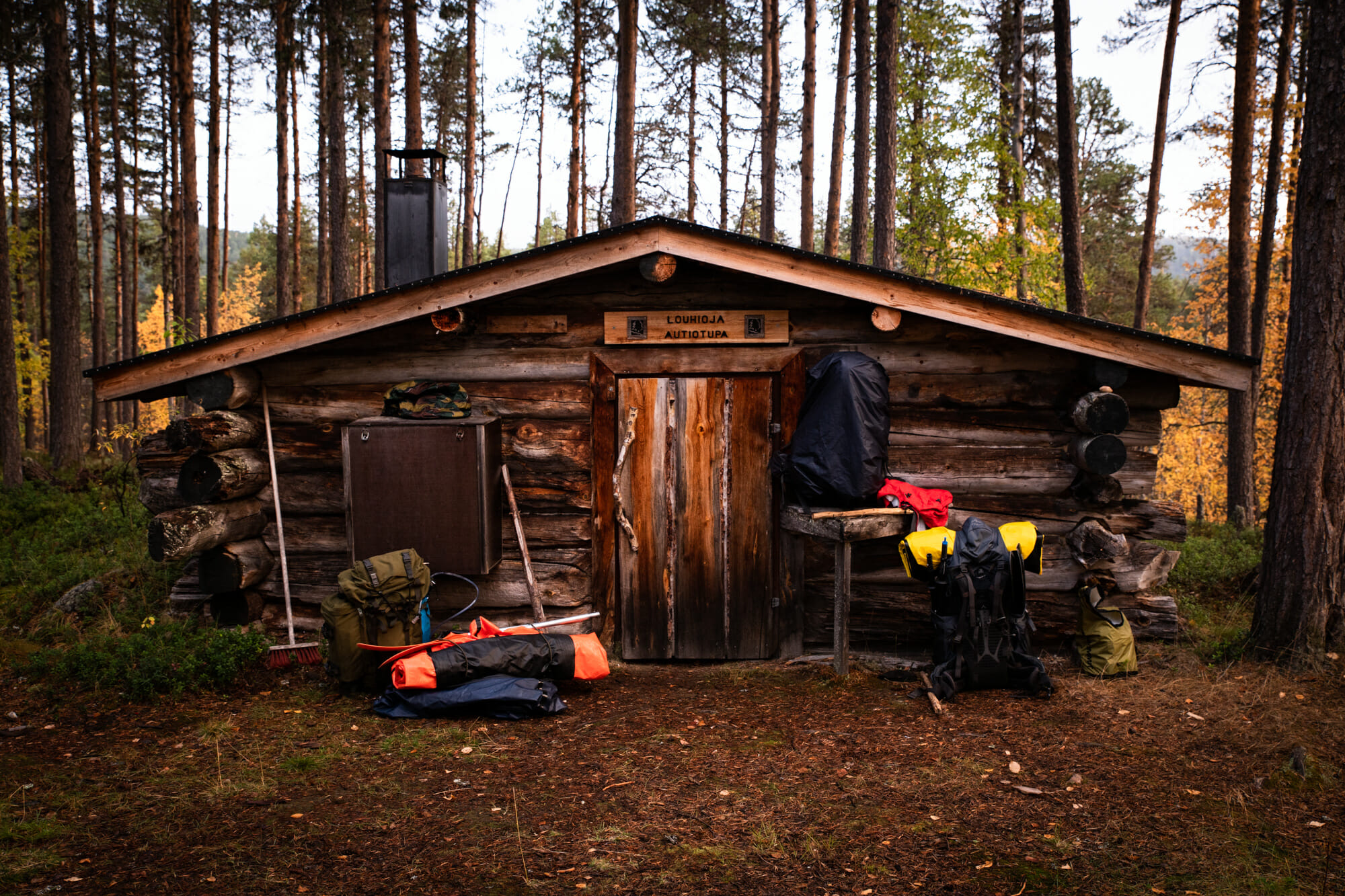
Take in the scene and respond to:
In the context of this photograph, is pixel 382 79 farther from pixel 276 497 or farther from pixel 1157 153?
pixel 1157 153

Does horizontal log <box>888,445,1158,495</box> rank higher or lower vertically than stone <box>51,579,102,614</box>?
higher

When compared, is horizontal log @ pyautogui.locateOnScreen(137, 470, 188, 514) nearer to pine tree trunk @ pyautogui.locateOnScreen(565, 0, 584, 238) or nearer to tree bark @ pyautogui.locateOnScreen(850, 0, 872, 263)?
tree bark @ pyautogui.locateOnScreen(850, 0, 872, 263)

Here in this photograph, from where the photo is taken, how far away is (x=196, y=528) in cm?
582

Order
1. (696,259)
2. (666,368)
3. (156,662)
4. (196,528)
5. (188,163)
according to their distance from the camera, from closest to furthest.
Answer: (156,662)
(196,528)
(696,259)
(666,368)
(188,163)

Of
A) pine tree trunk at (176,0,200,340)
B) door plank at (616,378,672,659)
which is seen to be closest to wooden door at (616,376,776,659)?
door plank at (616,378,672,659)

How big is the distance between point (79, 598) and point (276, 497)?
268cm

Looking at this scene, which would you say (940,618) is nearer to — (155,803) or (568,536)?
(568,536)

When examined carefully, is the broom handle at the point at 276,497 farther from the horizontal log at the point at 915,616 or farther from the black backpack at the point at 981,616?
the black backpack at the point at 981,616

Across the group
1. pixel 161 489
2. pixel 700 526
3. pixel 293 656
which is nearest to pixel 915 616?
pixel 700 526

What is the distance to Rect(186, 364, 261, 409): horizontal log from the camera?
6121 millimetres

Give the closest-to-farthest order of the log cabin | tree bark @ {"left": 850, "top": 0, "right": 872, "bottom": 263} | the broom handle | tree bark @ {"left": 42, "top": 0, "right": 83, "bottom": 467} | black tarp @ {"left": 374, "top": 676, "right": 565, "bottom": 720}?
black tarp @ {"left": 374, "top": 676, "right": 565, "bottom": 720} → the log cabin → the broom handle → tree bark @ {"left": 42, "top": 0, "right": 83, "bottom": 467} → tree bark @ {"left": 850, "top": 0, "right": 872, "bottom": 263}

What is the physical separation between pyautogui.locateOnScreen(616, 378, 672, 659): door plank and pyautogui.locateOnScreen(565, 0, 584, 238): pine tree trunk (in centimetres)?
1692

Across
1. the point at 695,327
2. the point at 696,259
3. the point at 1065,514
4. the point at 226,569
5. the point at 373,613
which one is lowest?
the point at 373,613

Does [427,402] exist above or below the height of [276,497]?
above
